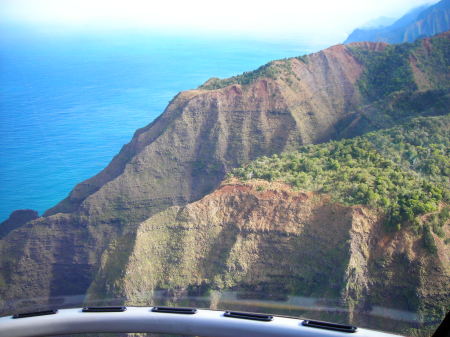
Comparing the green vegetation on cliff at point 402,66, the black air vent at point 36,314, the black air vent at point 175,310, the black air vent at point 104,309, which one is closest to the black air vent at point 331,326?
the black air vent at point 175,310

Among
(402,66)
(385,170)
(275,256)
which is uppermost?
(402,66)

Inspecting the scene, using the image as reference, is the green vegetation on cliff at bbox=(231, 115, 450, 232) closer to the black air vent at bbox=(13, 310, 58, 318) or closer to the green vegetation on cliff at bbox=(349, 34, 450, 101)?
the black air vent at bbox=(13, 310, 58, 318)

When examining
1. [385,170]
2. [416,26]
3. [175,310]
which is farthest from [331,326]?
[416,26]

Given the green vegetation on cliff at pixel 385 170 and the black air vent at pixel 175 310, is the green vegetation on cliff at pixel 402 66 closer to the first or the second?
the green vegetation on cliff at pixel 385 170

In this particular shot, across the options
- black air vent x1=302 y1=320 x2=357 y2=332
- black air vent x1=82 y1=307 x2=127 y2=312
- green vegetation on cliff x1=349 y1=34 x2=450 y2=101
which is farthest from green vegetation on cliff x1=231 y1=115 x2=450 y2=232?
green vegetation on cliff x1=349 y1=34 x2=450 y2=101

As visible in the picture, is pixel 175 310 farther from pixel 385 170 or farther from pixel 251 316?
pixel 385 170

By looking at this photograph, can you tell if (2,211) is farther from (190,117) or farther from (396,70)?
(396,70)

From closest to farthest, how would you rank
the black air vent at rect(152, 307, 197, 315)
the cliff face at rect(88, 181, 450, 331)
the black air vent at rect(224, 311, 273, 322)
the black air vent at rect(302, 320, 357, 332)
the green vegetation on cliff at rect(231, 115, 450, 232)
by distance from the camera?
the black air vent at rect(302, 320, 357, 332)
the black air vent at rect(224, 311, 273, 322)
the black air vent at rect(152, 307, 197, 315)
the cliff face at rect(88, 181, 450, 331)
the green vegetation on cliff at rect(231, 115, 450, 232)
